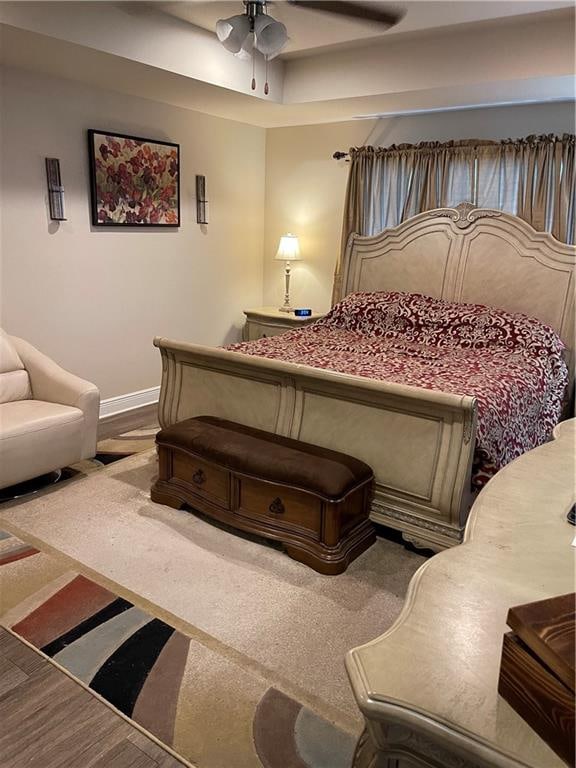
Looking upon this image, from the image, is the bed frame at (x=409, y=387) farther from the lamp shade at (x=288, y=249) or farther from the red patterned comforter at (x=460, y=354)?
the lamp shade at (x=288, y=249)

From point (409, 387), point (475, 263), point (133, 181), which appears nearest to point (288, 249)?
point (133, 181)

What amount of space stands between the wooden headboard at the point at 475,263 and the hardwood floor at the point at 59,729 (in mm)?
3485

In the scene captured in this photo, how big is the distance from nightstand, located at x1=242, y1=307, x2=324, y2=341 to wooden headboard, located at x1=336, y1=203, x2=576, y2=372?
54 centimetres

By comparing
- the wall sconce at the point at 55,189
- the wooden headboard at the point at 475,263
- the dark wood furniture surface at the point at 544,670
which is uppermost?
the wall sconce at the point at 55,189

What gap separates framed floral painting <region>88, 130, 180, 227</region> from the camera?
13.6 ft

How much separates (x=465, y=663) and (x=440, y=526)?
1.76 metres

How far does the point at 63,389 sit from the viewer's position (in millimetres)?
3395

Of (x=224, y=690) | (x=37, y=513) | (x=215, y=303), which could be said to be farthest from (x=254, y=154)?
(x=224, y=690)

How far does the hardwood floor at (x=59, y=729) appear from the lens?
1.64 m

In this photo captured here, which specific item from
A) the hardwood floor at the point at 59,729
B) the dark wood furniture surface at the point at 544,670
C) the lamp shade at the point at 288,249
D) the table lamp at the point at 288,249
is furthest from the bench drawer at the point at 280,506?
the lamp shade at the point at 288,249

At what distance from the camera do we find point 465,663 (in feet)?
2.94

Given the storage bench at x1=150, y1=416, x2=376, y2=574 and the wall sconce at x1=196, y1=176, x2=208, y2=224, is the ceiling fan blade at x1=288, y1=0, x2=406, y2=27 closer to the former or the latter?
the storage bench at x1=150, y1=416, x2=376, y2=574

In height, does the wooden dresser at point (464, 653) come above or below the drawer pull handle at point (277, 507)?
above

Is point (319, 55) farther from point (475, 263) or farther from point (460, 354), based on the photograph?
point (460, 354)
